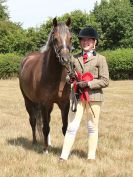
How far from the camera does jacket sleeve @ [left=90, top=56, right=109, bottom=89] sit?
6309 millimetres

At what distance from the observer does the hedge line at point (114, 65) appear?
3203 cm

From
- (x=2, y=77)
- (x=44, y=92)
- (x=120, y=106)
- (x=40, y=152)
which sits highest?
(x=44, y=92)

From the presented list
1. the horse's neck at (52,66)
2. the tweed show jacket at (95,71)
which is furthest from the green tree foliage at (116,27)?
the tweed show jacket at (95,71)

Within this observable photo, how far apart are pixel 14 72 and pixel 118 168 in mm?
28634

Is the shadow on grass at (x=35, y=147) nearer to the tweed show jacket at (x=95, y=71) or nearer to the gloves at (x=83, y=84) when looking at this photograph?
the tweed show jacket at (x=95, y=71)

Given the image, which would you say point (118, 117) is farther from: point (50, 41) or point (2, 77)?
point (2, 77)

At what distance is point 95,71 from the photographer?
Result: 6465mm

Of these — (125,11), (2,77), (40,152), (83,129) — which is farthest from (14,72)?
(40,152)

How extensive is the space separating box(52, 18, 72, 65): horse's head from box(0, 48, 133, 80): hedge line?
25.7 metres

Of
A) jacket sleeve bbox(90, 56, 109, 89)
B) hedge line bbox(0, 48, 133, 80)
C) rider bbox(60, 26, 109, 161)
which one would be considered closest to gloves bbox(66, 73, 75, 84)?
rider bbox(60, 26, 109, 161)

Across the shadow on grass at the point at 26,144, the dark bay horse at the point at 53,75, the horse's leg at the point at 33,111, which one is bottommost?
the shadow on grass at the point at 26,144

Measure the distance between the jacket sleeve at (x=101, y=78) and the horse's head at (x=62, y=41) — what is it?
1.73 feet

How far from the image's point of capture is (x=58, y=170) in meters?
6.06

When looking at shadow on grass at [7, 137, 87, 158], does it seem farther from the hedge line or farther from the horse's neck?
the hedge line
